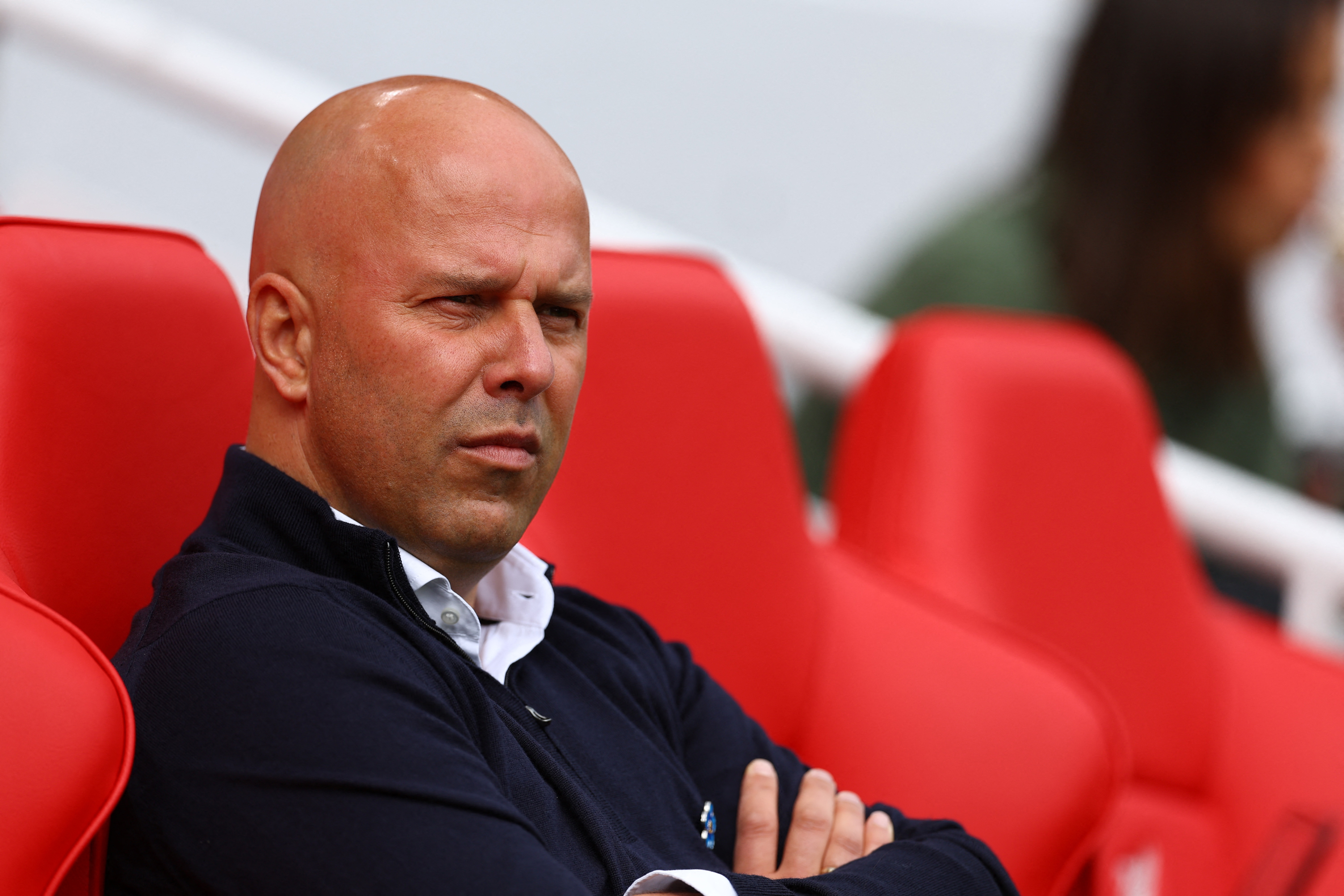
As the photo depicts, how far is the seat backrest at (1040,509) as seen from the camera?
1588 mm

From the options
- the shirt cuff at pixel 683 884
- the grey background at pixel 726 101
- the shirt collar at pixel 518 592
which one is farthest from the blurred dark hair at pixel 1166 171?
the shirt cuff at pixel 683 884

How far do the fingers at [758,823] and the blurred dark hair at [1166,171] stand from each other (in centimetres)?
143

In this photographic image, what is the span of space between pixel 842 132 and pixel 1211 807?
2449 mm

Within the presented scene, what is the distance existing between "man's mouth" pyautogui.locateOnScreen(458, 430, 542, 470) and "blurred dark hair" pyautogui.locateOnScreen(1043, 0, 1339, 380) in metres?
1.58

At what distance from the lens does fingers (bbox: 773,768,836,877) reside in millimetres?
1047

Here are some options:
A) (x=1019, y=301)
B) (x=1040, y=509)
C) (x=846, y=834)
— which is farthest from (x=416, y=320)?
(x=1019, y=301)

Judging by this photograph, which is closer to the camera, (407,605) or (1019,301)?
(407,605)

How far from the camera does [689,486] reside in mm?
1352

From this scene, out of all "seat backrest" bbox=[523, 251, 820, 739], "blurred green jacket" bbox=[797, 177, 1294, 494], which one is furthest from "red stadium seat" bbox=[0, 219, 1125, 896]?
"blurred green jacket" bbox=[797, 177, 1294, 494]

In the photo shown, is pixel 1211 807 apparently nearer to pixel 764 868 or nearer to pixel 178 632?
pixel 764 868

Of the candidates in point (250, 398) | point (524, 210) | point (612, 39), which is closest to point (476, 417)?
point (524, 210)

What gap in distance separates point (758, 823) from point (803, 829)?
34mm

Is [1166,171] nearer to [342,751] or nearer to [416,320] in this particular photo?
[416,320]

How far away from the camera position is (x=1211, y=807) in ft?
5.60
